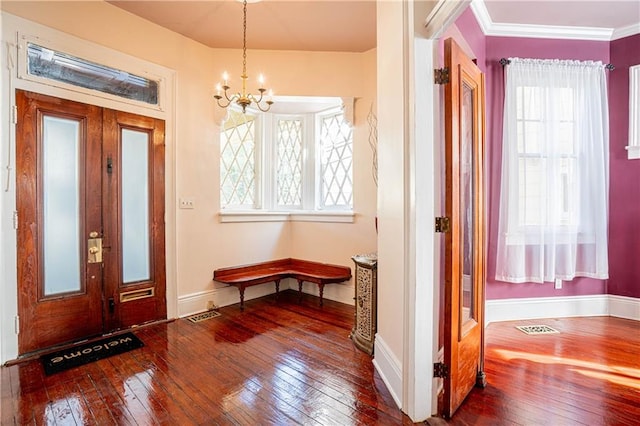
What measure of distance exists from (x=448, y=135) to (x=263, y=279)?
2788mm

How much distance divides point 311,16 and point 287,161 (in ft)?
6.32

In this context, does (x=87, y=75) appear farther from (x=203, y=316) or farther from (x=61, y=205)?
(x=203, y=316)

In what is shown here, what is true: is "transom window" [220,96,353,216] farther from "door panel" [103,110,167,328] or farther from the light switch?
"door panel" [103,110,167,328]

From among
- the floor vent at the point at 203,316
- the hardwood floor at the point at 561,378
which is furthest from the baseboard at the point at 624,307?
the floor vent at the point at 203,316

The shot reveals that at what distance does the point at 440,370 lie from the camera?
1.76m

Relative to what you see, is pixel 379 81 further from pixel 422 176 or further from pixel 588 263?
pixel 588 263

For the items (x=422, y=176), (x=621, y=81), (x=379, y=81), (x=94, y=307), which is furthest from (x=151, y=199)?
(x=621, y=81)

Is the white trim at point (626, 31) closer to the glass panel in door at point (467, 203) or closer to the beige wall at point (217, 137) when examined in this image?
the beige wall at point (217, 137)

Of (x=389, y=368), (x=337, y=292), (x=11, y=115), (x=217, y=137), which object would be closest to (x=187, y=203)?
(x=217, y=137)

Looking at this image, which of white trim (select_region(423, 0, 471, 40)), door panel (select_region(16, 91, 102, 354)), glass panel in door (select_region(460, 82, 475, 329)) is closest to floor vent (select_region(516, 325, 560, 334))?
glass panel in door (select_region(460, 82, 475, 329))

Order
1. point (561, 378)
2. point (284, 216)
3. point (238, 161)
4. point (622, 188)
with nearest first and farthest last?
point (561, 378) < point (622, 188) < point (238, 161) < point (284, 216)

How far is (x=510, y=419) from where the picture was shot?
68.5 inches

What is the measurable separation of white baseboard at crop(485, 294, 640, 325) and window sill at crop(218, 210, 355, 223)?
71.7 inches

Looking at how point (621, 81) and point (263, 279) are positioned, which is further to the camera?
point (263, 279)
